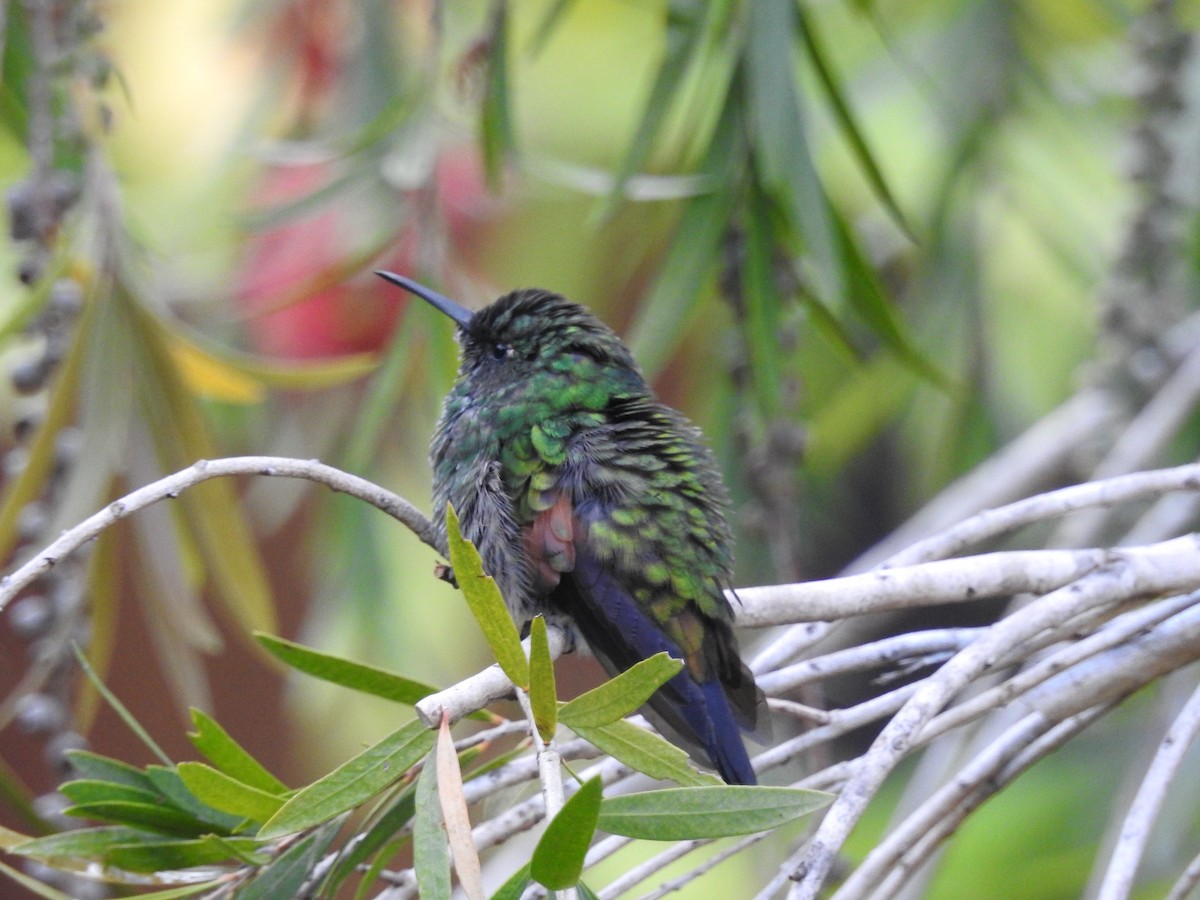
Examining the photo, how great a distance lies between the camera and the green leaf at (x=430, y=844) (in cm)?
84

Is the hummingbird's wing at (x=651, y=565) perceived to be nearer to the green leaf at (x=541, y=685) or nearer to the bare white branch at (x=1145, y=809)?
the bare white branch at (x=1145, y=809)

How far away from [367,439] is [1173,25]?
1629mm

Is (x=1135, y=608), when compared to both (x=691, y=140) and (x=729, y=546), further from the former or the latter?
(x=691, y=140)

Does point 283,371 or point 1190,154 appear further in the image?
point 1190,154

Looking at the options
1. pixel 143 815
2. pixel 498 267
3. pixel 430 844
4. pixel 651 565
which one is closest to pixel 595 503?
pixel 651 565

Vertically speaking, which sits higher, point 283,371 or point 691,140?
point 691,140

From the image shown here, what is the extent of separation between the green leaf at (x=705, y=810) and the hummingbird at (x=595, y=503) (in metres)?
0.46

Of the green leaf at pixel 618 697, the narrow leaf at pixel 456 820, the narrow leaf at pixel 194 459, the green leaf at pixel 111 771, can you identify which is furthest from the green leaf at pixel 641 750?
the narrow leaf at pixel 194 459

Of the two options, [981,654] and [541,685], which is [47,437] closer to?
[541,685]

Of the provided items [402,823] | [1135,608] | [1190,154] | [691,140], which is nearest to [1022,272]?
[1190,154]

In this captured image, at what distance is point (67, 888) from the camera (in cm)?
165

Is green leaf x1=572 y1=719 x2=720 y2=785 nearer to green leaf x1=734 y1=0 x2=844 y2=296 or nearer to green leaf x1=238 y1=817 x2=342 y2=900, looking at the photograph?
green leaf x1=238 y1=817 x2=342 y2=900

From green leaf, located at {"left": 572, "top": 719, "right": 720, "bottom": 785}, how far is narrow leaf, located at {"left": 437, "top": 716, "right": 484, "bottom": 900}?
0.12m

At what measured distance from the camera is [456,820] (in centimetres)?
86
